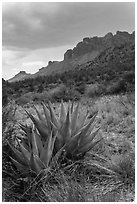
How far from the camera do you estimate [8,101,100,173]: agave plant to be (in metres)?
3.63

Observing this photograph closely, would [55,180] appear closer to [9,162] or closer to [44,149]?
[44,149]

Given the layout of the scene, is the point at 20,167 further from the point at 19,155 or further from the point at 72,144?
the point at 72,144

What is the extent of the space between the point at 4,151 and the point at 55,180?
0.77 metres

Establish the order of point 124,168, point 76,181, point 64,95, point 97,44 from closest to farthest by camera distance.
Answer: point 76,181 → point 124,168 → point 64,95 → point 97,44

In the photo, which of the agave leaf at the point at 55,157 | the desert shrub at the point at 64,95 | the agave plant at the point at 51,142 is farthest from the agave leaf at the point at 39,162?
the desert shrub at the point at 64,95

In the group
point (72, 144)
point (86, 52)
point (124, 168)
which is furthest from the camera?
point (86, 52)

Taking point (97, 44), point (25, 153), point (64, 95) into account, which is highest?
point (97, 44)

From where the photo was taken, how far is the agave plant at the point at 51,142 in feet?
11.9

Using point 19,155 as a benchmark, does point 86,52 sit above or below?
above

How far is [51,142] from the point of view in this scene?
12.2 ft

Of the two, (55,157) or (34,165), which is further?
(55,157)

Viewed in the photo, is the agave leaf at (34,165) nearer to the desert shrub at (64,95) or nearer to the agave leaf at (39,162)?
the agave leaf at (39,162)

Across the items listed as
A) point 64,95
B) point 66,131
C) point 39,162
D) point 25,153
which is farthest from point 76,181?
point 64,95

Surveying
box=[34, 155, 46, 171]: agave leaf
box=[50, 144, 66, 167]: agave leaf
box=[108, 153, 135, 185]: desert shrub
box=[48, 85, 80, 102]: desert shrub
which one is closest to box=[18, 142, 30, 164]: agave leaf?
box=[34, 155, 46, 171]: agave leaf
